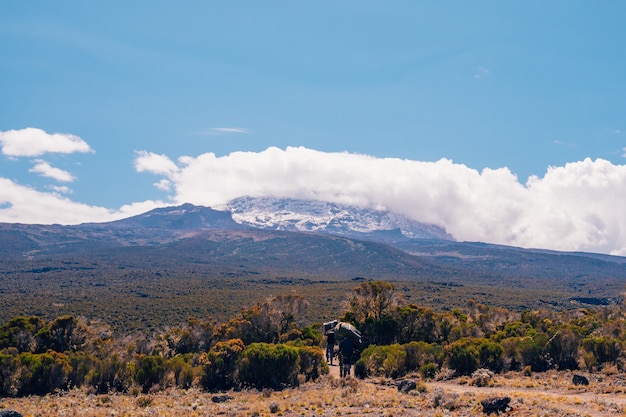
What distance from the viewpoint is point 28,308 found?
73.4 metres

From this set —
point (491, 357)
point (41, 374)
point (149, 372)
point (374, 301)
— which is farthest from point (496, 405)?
point (374, 301)

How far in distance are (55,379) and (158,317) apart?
48.1 metres

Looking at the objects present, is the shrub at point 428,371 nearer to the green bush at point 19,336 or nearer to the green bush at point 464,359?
the green bush at point 464,359

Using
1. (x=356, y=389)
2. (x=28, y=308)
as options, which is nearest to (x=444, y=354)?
(x=356, y=389)

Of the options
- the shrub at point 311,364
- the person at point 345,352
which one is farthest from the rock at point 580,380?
the shrub at point 311,364

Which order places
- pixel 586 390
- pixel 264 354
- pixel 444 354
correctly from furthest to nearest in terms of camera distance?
pixel 444 354
pixel 264 354
pixel 586 390

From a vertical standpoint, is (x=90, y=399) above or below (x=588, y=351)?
below

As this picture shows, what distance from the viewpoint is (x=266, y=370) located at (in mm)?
25281

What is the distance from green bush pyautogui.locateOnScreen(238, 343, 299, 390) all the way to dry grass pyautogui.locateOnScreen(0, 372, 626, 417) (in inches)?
38.8

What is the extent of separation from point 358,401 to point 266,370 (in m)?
6.31

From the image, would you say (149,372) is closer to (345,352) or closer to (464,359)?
(345,352)

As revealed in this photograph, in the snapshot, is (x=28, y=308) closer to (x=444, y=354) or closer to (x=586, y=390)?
(x=444, y=354)

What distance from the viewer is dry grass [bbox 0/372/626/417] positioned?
17.9 metres

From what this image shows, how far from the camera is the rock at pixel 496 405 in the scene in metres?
17.2
